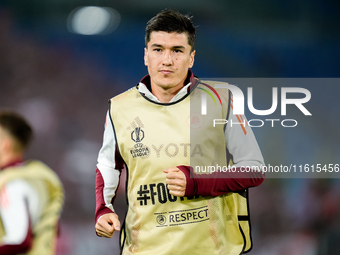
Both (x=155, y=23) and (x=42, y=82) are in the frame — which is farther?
(x=42, y=82)

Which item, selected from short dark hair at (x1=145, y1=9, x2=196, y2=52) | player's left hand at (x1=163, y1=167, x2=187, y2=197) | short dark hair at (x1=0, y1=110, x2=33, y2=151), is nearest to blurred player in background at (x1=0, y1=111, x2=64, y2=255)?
short dark hair at (x1=0, y1=110, x2=33, y2=151)

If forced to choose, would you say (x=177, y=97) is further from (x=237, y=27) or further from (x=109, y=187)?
(x=237, y=27)

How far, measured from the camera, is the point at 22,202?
1748mm

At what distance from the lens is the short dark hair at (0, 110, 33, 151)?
2.11 meters

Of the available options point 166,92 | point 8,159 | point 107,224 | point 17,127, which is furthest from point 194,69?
point 107,224

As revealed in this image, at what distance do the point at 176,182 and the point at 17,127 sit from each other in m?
1.34

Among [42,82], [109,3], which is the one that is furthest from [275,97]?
[42,82]

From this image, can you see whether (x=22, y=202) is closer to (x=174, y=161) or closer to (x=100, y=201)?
(x=100, y=201)

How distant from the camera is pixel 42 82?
99.7 inches

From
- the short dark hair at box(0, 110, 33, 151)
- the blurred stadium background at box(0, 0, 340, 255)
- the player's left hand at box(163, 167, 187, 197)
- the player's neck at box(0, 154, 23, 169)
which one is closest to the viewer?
the player's left hand at box(163, 167, 187, 197)

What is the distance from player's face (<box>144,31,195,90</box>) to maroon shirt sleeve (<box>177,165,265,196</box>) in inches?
14.2

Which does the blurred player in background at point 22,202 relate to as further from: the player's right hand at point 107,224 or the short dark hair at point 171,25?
the short dark hair at point 171,25

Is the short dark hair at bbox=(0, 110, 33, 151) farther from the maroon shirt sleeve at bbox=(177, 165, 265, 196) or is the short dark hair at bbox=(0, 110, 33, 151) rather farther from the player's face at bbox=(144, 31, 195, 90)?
the maroon shirt sleeve at bbox=(177, 165, 265, 196)

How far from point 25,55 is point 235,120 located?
1.71 meters
